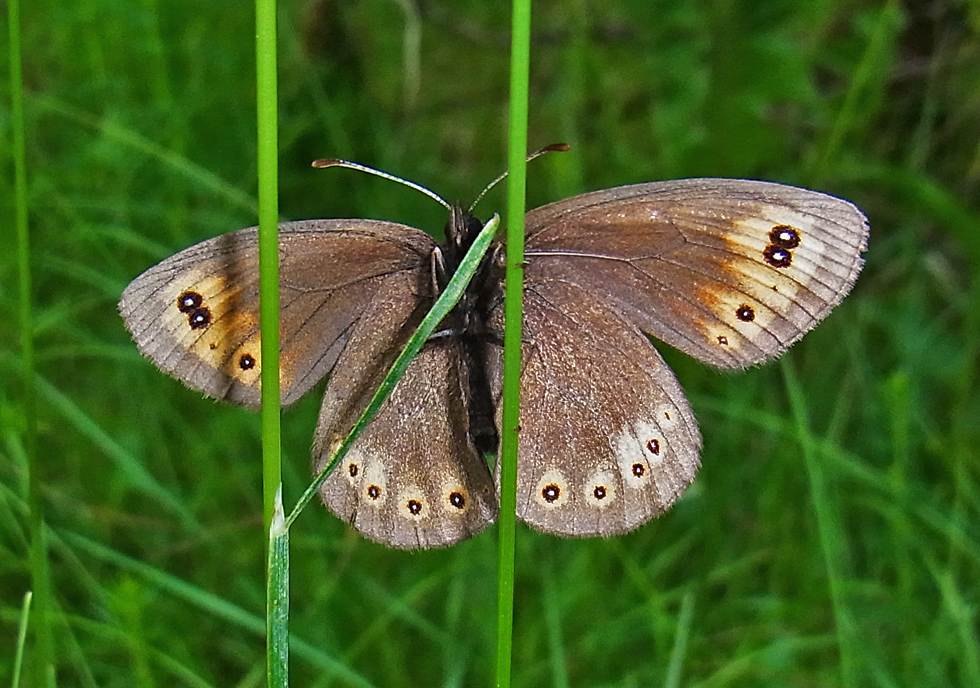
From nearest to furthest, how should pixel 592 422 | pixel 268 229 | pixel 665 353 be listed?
pixel 268 229 → pixel 592 422 → pixel 665 353

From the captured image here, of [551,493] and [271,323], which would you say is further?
[551,493]

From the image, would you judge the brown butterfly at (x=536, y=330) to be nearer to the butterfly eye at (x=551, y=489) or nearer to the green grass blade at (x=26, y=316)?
the butterfly eye at (x=551, y=489)

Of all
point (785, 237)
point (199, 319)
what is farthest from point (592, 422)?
point (199, 319)

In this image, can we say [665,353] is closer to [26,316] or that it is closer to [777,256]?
[777,256]

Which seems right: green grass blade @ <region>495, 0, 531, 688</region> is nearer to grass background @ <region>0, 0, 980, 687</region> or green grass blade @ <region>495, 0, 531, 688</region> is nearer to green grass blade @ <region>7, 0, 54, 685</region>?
green grass blade @ <region>7, 0, 54, 685</region>

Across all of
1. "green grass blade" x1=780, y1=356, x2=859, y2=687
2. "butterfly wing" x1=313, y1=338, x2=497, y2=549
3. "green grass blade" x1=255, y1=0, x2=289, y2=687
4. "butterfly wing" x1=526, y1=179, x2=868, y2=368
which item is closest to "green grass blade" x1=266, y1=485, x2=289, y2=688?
"green grass blade" x1=255, y1=0, x2=289, y2=687

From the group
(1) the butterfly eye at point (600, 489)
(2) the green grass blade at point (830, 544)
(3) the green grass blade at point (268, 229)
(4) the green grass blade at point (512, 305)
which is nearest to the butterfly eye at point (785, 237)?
(1) the butterfly eye at point (600, 489)

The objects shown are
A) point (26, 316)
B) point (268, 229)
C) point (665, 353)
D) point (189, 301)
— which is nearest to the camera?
point (268, 229)

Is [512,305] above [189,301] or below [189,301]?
below
